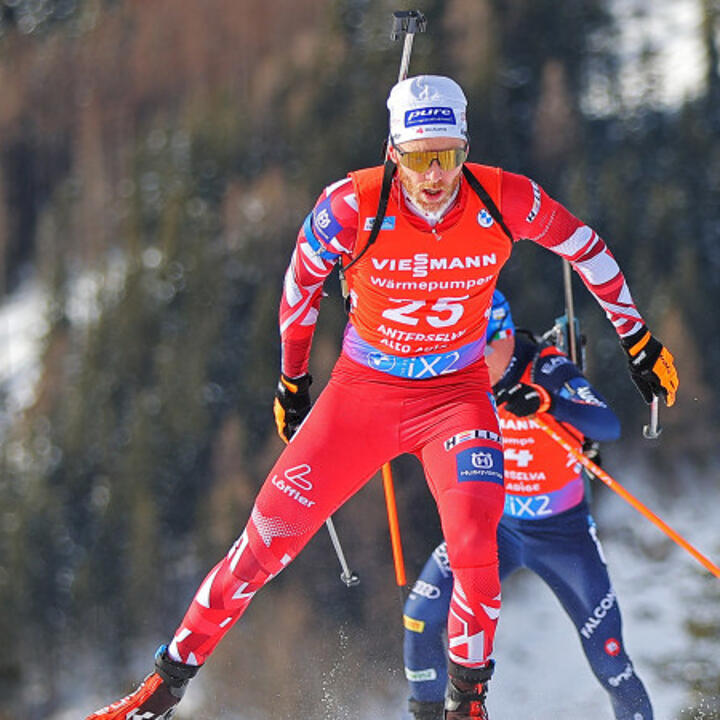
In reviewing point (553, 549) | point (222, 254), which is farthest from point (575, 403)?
point (222, 254)

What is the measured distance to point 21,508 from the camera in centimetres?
1723

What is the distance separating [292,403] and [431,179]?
3.10 feet

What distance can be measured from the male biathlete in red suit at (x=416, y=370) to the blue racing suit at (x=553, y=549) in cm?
64

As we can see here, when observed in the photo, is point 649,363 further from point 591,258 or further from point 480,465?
point 480,465

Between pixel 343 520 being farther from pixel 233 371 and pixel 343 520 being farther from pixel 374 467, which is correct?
pixel 374 467

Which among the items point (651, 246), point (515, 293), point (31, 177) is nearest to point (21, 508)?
point (31, 177)

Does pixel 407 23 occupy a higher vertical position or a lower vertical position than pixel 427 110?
higher

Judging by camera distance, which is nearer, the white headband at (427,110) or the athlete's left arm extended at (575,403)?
the white headband at (427,110)

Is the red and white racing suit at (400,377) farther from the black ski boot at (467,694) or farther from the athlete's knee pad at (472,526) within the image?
the black ski boot at (467,694)

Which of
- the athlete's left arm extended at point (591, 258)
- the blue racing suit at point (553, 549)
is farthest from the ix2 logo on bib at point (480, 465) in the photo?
the blue racing suit at point (553, 549)

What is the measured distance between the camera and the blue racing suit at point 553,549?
14.0 ft

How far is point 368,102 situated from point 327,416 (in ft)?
50.4

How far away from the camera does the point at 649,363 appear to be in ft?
12.4

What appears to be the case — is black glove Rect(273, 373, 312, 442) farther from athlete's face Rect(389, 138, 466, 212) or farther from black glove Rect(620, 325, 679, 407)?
black glove Rect(620, 325, 679, 407)
